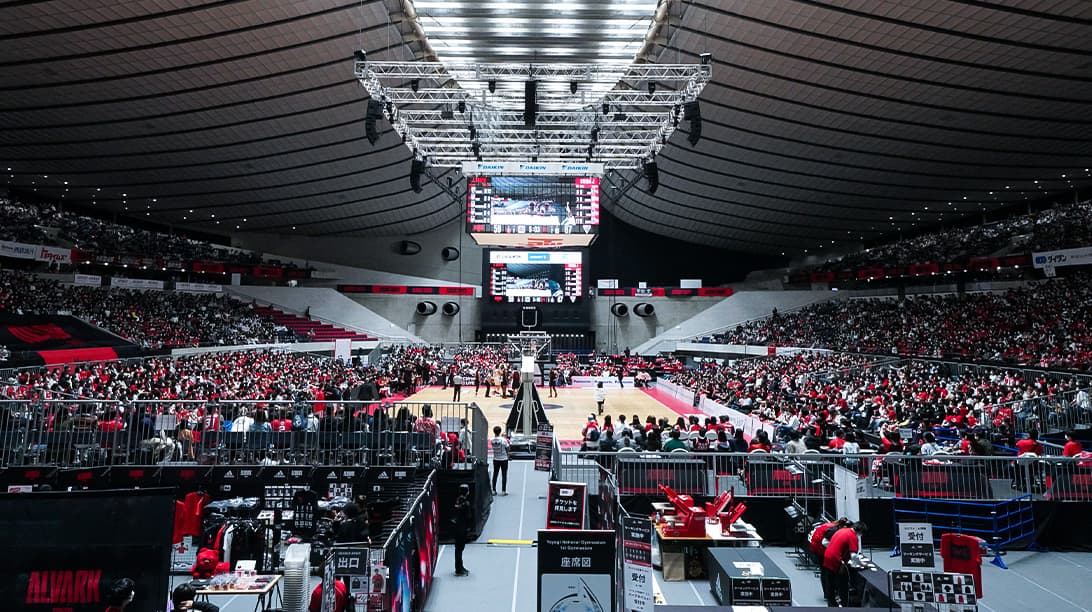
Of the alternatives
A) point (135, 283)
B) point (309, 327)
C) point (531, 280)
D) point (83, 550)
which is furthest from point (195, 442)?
point (309, 327)

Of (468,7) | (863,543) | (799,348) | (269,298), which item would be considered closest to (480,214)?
(468,7)

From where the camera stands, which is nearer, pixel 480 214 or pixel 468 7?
pixel 468 7

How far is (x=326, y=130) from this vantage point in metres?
30.6

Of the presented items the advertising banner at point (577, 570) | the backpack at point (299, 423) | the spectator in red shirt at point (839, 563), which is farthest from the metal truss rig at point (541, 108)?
the advertising banner at point (577, 570)

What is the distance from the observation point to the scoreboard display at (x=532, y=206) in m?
22.4

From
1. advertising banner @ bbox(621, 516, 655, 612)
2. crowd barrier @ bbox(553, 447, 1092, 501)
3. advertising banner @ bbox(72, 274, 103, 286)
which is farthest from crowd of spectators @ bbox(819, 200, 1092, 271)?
advertising banner @ bbox(72, 274, 103, 286)

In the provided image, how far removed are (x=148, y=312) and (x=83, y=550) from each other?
41079 mm

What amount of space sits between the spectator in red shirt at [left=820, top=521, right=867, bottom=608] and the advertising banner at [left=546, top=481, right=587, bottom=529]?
294cm

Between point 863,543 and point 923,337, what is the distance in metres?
29.8

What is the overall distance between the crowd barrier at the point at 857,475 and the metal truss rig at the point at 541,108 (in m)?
10.4

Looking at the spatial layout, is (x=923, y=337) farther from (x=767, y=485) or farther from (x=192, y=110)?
(x=192, y=110)

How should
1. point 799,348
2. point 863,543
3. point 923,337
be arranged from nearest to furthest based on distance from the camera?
point 863,543, point 923,337, point 799,348

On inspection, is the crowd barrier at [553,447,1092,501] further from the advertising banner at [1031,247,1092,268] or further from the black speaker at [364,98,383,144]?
the advertising banner at [1031,247,1092,268]

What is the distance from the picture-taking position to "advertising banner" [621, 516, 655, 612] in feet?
16.6
